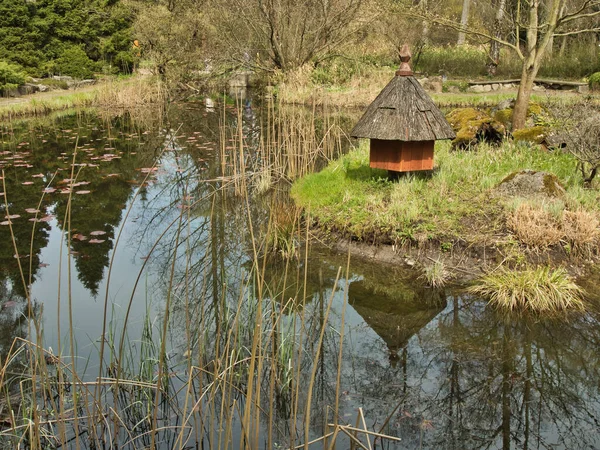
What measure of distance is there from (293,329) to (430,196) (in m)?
2.92

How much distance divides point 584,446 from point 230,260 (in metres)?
3.24

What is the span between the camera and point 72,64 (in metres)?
19.5

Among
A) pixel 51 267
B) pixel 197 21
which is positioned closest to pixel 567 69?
pixel 197 21

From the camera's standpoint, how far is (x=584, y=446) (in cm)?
288

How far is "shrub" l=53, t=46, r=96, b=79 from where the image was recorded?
63.9 feet

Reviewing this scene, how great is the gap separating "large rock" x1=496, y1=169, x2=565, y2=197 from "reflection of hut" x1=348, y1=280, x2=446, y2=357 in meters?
1.59

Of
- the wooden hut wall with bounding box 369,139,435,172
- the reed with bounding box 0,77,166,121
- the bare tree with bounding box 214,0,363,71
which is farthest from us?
the bare tree with bounding box 214,0,363,71

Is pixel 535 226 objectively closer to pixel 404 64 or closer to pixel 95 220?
pixel 404 64

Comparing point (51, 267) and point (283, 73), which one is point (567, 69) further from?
point (51, 267)

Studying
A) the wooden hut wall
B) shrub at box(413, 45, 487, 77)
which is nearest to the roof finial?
the wooden hut wall

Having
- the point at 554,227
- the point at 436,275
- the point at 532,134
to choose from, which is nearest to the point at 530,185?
the point at 554,227

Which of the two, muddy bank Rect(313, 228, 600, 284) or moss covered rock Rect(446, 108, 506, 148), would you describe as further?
moss covered rock Rect(446, 108, 506, 148)

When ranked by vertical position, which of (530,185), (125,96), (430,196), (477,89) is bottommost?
(430,196)

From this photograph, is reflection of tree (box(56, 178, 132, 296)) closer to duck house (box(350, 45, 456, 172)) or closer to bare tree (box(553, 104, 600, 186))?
duck house (box(350, 45, 456, 172))
